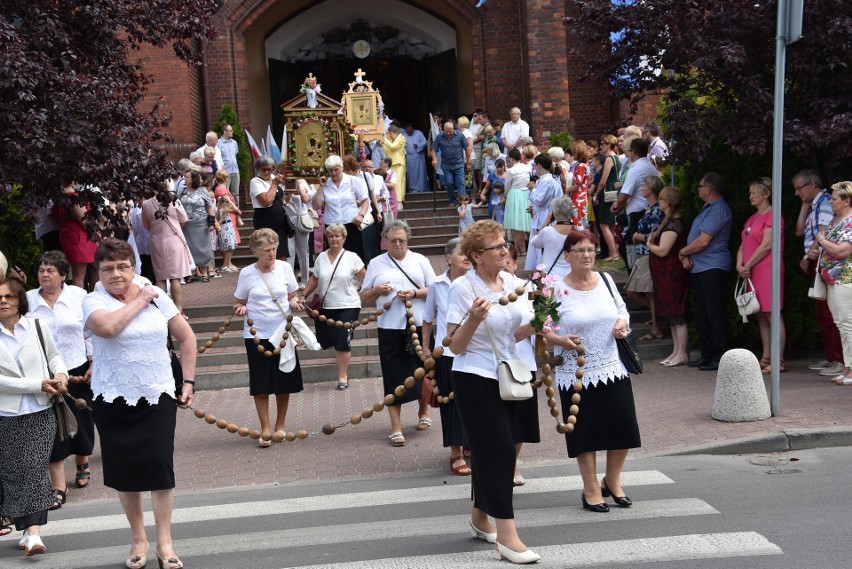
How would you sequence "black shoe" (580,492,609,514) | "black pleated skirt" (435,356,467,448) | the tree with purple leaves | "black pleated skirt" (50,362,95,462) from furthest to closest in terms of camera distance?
the tree with purple leaves
"black pleated skirt" (50,362,95,462)
"black pleated skirt" (435,356,467,448)
"black shoe" (580,492,609,514)

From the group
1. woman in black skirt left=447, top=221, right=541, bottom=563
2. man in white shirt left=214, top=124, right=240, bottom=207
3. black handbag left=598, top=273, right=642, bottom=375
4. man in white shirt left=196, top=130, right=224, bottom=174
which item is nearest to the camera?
woman in black skirt left=447, top=221, right=541, bottom=563

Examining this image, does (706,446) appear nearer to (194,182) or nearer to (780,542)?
(780,542)

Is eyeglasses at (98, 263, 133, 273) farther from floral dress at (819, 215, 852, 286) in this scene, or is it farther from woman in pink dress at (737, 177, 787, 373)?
woman in pink dress at (737, 177, 787, 373)

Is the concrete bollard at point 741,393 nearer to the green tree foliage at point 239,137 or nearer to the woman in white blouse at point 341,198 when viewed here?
the woman in white blouse at point 341,198

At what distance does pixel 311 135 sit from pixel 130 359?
1500 centimetres

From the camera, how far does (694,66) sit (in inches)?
475

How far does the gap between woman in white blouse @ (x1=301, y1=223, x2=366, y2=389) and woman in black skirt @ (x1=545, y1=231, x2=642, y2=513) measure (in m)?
4.47

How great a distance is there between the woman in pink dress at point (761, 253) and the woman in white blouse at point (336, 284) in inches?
157

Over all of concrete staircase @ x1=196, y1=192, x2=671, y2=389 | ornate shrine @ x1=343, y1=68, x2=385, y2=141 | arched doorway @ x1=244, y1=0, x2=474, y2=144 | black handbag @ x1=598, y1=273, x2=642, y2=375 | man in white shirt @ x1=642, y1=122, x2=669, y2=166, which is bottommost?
concrete staircase @ x1=196, y1=192, x2=671, y2=389

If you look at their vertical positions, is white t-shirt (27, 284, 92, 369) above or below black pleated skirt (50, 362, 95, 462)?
above

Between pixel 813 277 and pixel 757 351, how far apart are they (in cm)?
127

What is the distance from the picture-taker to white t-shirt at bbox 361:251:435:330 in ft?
31.7

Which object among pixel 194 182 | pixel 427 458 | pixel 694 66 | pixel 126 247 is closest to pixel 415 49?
pixel 194 182

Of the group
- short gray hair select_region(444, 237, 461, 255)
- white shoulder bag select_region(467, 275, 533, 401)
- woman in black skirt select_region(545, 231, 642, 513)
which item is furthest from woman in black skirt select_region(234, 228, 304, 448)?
white shoulder bag select_region(467, 275, 533, 401)
